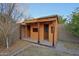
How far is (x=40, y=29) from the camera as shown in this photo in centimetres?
292

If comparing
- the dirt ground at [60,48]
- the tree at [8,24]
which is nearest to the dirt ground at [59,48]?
the dirt ground at [60,48]

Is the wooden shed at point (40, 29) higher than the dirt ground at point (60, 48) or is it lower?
higher

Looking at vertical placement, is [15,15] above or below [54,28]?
above

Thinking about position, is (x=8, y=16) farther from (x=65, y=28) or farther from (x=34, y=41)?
(x=65, y=28)

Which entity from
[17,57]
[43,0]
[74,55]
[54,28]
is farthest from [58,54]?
[43,0]

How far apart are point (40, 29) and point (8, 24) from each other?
0.54m

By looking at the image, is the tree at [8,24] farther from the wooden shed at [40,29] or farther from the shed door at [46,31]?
the shed door at [46,31]

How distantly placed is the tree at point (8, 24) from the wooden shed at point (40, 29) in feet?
0.43

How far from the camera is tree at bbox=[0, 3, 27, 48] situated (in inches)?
111

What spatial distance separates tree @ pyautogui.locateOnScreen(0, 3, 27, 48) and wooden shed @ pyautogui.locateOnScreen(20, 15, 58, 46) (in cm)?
13

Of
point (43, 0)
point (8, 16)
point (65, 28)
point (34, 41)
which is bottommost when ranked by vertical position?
point (34, 41)

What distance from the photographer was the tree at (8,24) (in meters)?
2.83

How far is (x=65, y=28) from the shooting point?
2848 millimetres

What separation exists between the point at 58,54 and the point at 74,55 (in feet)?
0.86
